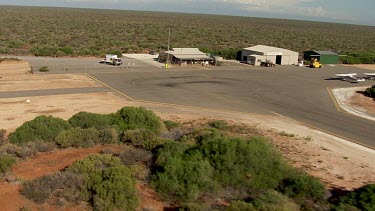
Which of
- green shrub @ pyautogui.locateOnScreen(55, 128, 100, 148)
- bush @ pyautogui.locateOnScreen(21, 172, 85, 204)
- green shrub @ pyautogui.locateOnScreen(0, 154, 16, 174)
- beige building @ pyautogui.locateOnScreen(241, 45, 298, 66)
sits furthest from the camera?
beige building @ pyautogui.locateOnScreen(241, 45, 298, 66)

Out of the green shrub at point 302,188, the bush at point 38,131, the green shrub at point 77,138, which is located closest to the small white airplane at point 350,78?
the green shrub at point 302,188

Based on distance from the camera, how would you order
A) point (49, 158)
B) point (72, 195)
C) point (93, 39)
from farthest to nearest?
point (93, 39)
point (49, 158)
point (72, 195)

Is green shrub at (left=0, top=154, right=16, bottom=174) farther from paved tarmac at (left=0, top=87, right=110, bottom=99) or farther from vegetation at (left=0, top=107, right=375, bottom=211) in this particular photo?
paved tarmac at (left=0, top=87, right=110, bottom=99)

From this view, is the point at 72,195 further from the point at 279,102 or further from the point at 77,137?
the point at 279,102

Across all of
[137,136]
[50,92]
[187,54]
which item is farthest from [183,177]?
[187,54]

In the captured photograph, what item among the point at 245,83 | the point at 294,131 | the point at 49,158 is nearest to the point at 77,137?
the point at 49,158

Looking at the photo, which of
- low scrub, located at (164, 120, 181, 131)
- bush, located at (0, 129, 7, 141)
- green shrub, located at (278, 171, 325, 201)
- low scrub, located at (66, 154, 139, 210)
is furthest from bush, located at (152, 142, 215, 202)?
bush, located at (0, 129, 7, 141)
